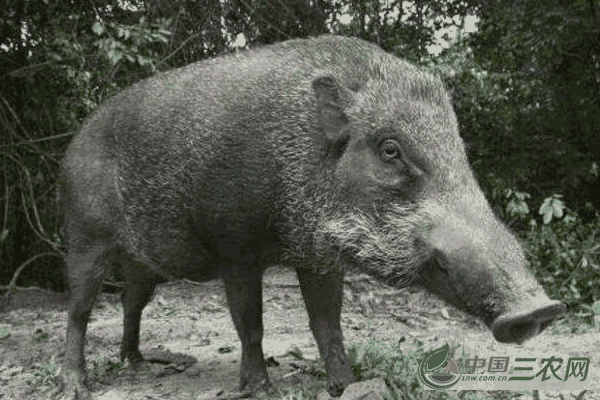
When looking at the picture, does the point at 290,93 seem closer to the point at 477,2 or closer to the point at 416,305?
the point at 416,305

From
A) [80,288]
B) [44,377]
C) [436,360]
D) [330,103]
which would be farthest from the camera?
[44,377]

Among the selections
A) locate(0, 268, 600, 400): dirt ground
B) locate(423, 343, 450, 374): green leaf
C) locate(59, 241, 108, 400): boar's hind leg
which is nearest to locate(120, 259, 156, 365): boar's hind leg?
locate(0, 268, 600, 400): dirt ground

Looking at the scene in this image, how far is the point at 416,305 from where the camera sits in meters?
7.44

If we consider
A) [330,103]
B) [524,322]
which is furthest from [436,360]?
[330,103]

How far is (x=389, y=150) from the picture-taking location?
3.41 m

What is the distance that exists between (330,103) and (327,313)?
3.76ft

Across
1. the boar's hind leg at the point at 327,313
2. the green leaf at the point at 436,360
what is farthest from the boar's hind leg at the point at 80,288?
the green leaf at the point at 436,360

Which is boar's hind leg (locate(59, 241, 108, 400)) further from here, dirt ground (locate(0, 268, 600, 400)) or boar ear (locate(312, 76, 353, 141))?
boar ear (locate(312, 76, 353, 141))

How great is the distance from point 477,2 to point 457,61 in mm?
2566

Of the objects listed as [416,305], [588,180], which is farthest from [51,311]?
[588,180]

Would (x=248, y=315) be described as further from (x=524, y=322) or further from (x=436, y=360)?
(x=524, y=322)

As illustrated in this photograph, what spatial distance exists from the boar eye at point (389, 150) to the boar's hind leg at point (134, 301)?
89.1 inches

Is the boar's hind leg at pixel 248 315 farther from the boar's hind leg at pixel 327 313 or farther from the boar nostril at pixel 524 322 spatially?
the boar nostril at pixel 524 322

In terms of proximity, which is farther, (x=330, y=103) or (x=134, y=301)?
(x=134, y=301)
